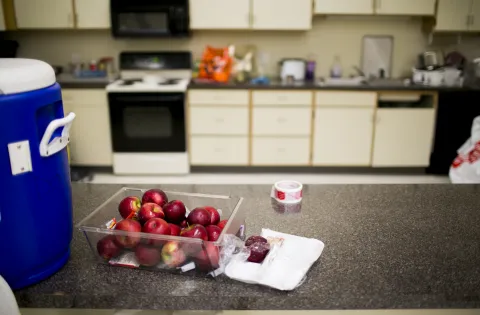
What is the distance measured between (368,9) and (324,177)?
152cm

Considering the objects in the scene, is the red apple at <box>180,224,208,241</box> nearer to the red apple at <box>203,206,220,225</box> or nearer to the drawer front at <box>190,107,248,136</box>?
the red apple at <box>203,206,220,225</box>

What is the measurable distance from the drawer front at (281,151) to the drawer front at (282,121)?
6 cm

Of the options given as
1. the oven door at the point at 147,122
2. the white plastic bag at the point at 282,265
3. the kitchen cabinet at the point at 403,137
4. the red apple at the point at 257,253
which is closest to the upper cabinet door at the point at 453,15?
the kitchen cabinet at the point at 403,137

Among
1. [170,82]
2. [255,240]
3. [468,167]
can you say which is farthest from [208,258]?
[170,82]

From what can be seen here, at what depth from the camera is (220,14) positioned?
407 centimetres

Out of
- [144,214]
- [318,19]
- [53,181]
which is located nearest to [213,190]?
[144,214]

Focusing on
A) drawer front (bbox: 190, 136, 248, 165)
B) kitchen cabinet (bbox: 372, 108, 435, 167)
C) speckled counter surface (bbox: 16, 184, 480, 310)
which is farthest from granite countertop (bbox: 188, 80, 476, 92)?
speckled counter surface (bbox: 16, 184, 480, 310)

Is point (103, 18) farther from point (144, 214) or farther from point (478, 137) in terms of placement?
point (144, 214)

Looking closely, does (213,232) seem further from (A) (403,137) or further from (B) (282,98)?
(A) (403,137)

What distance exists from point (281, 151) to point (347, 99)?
2.39ft

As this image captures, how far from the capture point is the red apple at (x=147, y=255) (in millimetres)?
979

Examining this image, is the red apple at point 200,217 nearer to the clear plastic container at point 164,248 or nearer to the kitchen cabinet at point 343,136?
the clear plastic container at point 164,248

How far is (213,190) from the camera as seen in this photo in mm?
1503

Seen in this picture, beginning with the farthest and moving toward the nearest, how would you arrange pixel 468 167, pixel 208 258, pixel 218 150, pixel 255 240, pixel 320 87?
1. pixel 218 150
2. pixel 320 87
3. pixel 468 167
4. pixel 255 240
5. pixel 208 258
